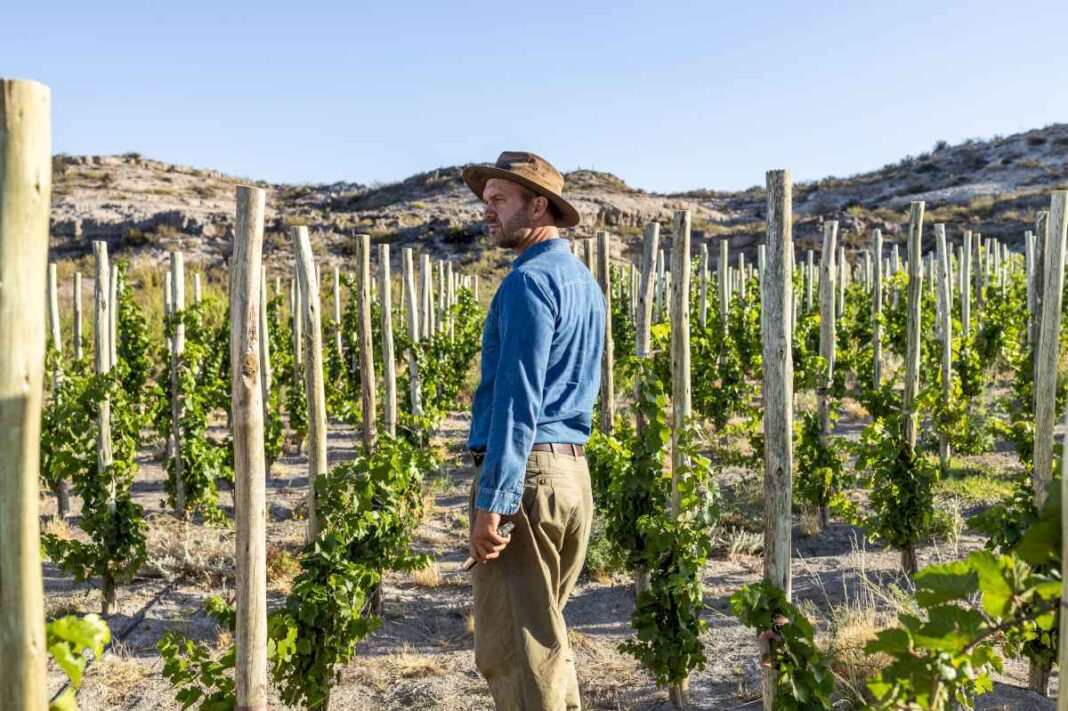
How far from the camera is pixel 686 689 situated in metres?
4.07

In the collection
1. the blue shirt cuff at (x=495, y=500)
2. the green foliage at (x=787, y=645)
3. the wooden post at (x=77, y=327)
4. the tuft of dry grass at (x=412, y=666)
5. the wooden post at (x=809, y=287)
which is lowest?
the tuft of dry grass at (x=412, y=666)

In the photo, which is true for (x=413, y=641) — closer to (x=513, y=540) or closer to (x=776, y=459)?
(x=513, y=540)

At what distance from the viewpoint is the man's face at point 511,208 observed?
286 centimetres

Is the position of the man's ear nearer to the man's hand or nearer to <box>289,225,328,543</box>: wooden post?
the man's hand

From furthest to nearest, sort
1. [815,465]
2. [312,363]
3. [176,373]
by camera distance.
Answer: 1. [176,373]
2. [815,465]
3. [312,363]

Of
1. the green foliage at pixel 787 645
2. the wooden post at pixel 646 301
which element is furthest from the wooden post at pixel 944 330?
the green foliage at pixel 787 645

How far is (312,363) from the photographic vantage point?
3.71m

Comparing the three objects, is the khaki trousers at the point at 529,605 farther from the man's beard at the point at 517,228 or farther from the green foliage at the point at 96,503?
the green foliage at the point at 96,503

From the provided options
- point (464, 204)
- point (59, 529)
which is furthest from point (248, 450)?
point (464, 204)

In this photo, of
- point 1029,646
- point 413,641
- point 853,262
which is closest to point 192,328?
point 413,641

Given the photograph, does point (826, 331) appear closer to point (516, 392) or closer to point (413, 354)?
point (413, 354)

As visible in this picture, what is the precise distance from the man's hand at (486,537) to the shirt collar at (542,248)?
2.69ft

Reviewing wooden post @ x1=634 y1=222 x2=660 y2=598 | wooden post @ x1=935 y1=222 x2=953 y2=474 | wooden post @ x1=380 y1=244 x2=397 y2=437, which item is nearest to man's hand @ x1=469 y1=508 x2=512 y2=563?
wooden post @ x1=634 y1=222 x2=660 y2=598

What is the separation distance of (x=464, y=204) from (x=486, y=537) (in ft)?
124
